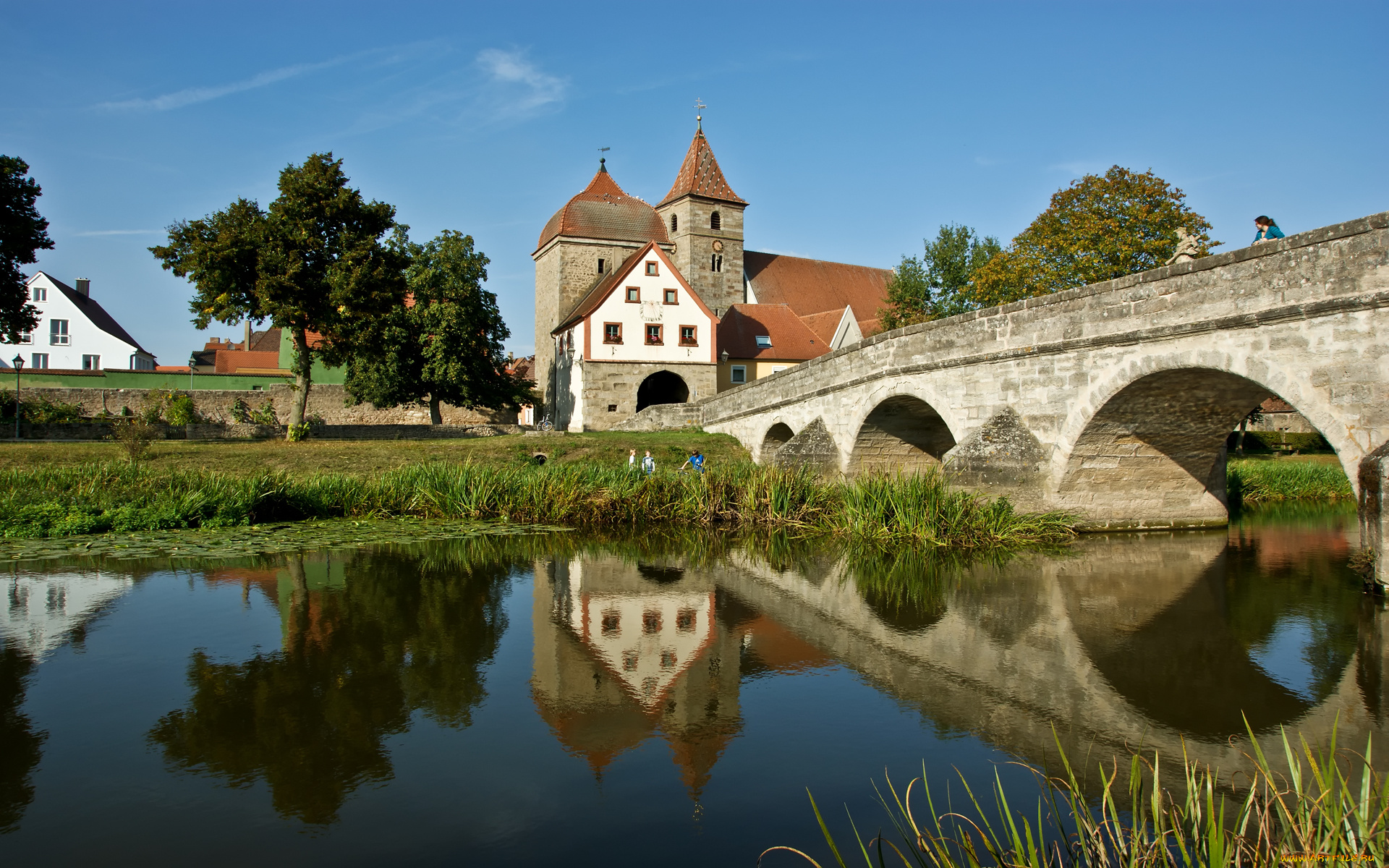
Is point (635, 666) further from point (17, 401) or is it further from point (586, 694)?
point (17, 401)

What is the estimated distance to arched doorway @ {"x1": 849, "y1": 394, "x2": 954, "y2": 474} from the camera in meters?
17.8

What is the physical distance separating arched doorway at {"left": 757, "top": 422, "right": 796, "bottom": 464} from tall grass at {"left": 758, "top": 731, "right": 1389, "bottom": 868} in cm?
1767

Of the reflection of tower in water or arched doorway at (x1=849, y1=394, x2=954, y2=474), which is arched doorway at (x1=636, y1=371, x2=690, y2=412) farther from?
the reflection of tower in water

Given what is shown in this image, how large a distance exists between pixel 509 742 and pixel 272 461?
17.7 metres

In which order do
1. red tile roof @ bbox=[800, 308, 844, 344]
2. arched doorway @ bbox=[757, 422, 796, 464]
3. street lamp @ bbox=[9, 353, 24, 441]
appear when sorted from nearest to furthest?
arched doorway @ bbox=[757, 422, 796, 464]
street lamp @ bbox=[9, 353, 24, 441]
red tile roof @ bbox=[800, 308, 844, 344]

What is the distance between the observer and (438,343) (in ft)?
99.9

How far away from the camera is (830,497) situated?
15.1 meters

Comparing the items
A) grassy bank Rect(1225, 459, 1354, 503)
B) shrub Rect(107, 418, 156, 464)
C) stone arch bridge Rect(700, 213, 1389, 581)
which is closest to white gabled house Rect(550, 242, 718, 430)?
stone arch bridge Rect(700, 213, 1389, 581)

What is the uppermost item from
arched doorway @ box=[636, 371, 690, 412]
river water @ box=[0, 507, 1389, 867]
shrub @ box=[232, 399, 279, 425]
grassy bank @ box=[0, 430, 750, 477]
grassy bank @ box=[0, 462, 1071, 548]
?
arched doorway @ box=[636, 371, 690, 412]

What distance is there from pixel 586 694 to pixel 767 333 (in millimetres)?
35184

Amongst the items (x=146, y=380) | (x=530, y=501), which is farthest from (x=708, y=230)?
(x=530, y=501)

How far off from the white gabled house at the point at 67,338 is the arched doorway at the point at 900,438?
4151 centimetres

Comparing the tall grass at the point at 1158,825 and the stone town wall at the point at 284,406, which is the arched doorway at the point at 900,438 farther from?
the stone town wall at the point at 284,406

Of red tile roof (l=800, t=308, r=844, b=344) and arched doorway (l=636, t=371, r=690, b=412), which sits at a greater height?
red tile roof (l=800, t=308, r=844, b=344)
